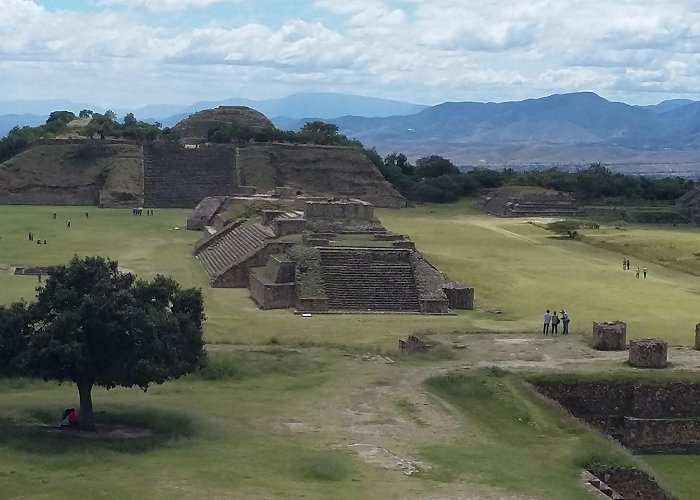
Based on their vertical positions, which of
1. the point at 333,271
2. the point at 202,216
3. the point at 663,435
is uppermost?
the point at 202,216

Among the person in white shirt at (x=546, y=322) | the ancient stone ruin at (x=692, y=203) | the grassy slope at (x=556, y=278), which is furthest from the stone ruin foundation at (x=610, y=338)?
the ancient stone ruin at (x=692, y=203)

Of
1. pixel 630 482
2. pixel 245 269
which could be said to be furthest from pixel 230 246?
pixel 630 482

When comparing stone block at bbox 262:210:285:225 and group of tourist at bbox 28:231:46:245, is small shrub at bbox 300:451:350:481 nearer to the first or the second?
stone block at bbox 262:210:285:225

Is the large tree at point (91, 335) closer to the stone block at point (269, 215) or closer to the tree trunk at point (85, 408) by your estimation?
the tree trunk at point (85, 408)

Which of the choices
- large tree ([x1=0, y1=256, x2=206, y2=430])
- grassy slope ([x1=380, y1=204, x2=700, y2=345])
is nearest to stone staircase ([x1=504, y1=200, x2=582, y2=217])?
grassy slope ([x1=380, y1=204, x2=700, y2=345])

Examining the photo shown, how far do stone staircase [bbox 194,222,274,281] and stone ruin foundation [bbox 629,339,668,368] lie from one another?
1803cm

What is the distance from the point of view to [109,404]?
59.0 feet

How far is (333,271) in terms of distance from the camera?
32.7m

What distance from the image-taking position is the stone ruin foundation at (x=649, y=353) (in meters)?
20.7

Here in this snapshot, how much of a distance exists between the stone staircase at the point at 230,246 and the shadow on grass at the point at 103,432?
1859 cm

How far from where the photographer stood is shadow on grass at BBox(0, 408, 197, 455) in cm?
1491

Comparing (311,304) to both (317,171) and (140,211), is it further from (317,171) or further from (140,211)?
(317,171)

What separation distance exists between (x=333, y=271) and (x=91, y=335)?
1715 centimetres

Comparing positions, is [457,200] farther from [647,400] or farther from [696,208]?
[647,400]
